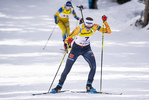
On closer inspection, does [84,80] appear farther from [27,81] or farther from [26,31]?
[26,31]

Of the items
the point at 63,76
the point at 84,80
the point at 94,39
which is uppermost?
the point at 63,76

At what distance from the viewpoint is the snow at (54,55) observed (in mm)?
7219

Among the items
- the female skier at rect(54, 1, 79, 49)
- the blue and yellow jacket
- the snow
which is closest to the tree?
the snow

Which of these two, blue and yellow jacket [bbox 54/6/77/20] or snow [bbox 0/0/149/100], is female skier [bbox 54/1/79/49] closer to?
blue and yellow jacket [bbox 54/6/77/20]

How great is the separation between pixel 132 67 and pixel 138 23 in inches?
284

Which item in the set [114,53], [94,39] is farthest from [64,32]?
[94,39]

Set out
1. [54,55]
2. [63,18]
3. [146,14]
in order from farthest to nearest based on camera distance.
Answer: [146,14] → [63,18] → [54,55]

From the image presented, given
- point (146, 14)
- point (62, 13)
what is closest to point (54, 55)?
Answer: point (62, 13)

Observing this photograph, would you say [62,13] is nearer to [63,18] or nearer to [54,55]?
[63,18]

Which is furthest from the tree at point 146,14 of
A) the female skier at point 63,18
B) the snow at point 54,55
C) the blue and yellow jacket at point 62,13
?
the blue and yellow jacket at point 62,13

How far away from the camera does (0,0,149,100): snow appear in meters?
7.22

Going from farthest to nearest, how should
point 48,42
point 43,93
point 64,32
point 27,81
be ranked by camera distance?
1. point 48,42
2. point 64,32
3. point 27,81
4. point 43,93

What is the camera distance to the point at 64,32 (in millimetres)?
11445

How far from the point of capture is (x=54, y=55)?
36.9 feet
